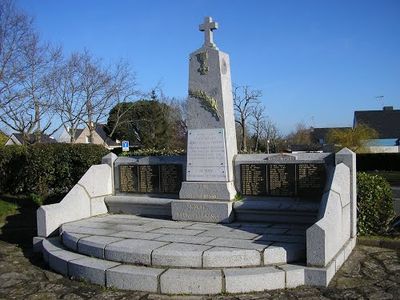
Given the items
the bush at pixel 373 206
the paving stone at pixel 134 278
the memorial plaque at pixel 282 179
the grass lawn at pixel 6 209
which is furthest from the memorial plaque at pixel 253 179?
the grass lawn at pixel 6 209

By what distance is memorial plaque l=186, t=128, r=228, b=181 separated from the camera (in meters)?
7.80

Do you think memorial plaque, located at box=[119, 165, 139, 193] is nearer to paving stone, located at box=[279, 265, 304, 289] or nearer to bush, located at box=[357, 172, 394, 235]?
bush, located at box=[357, 172, 394, 235]

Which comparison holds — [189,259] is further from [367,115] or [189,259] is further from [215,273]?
[367,115]

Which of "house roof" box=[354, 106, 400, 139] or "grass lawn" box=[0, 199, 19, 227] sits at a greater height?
"house roof" box=[354, 106, 400, 139]

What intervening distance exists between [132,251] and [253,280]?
164 centimetres

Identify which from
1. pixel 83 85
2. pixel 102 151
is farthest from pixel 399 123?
pixel 102 151

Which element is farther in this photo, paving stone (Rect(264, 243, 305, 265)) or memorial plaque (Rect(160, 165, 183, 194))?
memorial plaque (Rect(160, 165, 183, 194))

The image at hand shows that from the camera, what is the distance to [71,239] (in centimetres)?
659

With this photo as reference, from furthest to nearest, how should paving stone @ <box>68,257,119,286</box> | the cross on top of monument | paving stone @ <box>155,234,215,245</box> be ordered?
the cross on top of monument
paving stone @ <box>155,234,215,245</box>
paving stone @ <box>68,257,119,286</box>

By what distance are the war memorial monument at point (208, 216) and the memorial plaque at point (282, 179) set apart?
0.02m

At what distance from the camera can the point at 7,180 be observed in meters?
13.2

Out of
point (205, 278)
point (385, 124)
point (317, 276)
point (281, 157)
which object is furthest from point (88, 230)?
point (385, 124)

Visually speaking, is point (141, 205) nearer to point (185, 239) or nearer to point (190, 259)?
point (185, 239)

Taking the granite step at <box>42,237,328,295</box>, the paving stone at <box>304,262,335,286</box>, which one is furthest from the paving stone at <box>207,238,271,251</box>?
the paving stone at <box>304,262,335,286</box>
